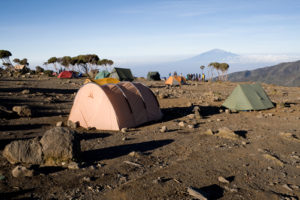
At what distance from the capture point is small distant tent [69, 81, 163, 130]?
432 inches

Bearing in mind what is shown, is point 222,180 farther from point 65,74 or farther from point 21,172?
point 65,74

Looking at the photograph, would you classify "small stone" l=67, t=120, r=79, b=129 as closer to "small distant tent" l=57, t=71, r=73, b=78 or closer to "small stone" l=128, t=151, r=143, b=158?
"small stone" l=128, t=151, r=143, b=158

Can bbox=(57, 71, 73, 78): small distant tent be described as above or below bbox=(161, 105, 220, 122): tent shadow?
above

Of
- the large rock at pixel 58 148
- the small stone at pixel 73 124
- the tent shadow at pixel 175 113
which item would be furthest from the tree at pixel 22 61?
the large rock at pixel 58 148

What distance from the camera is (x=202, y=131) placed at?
10.7m

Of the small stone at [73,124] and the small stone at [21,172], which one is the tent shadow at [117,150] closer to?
the small stone at [21,172]

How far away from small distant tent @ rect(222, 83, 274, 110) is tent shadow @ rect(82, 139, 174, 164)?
857 centimetres

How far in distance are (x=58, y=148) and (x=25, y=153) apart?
100cm

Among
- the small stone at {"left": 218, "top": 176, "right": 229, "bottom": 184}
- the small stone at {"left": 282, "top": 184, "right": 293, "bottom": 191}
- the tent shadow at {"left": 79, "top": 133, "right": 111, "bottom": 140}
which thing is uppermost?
the tent shadow at {"left": 79, "top": 133, "right": 111, "bottom": 140}

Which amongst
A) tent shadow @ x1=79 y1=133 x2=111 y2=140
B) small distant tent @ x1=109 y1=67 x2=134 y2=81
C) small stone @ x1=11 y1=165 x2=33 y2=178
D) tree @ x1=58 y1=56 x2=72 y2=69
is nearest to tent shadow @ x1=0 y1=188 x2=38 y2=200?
small stone @ x1=11 y1=165 x2=33 y2=178

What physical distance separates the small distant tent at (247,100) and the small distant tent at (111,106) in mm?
6863

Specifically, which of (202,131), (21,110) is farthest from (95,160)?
(21,110)

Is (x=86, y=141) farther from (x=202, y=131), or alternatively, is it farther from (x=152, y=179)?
(x=202, y=131)

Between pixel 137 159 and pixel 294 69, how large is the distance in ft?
701
